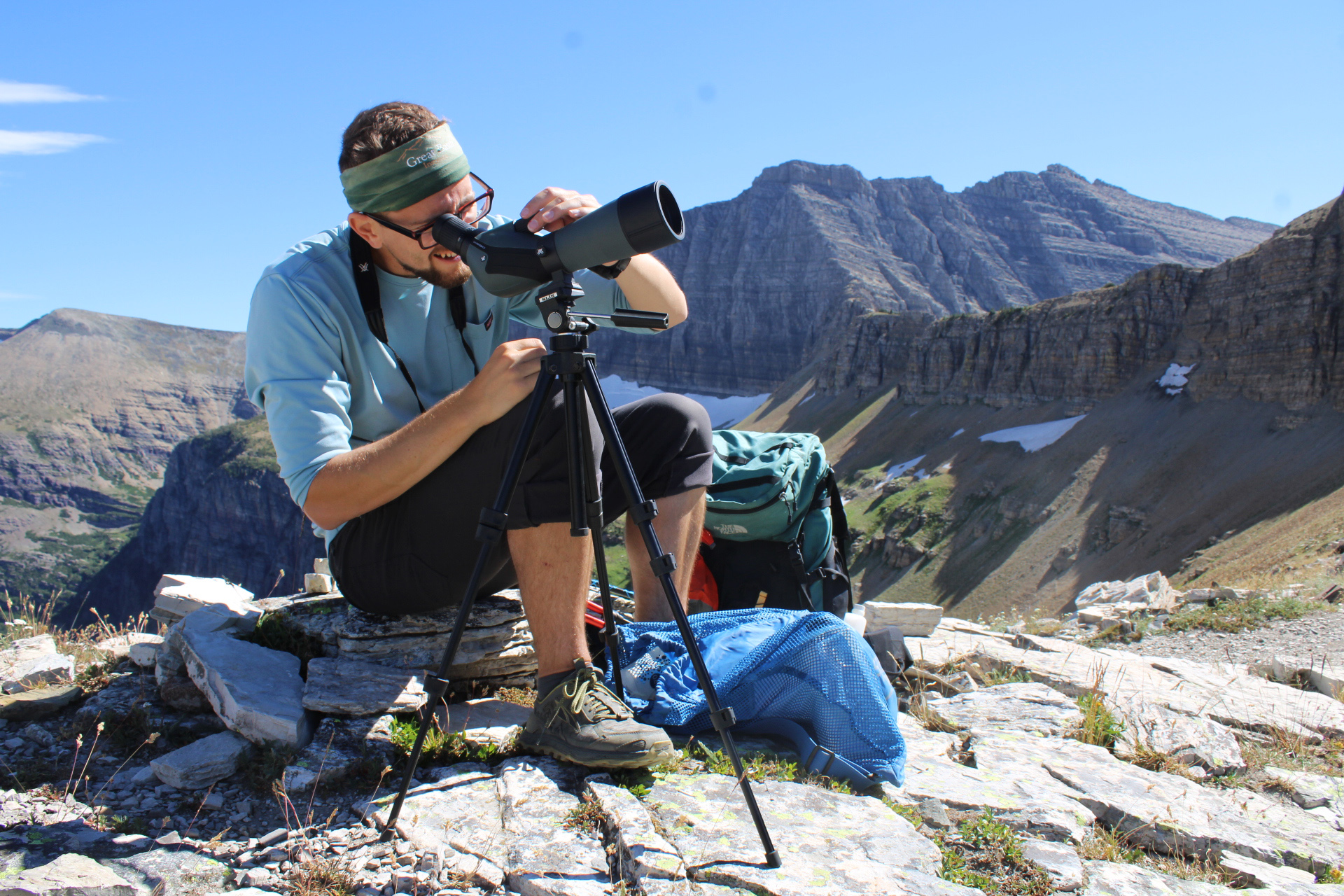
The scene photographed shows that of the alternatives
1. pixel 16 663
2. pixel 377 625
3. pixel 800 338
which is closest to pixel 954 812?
pixel 377 625

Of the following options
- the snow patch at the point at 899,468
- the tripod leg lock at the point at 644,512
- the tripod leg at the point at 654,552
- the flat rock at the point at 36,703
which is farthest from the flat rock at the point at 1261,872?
the snow patch at the point at 899,468

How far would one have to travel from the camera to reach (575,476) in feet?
8.05

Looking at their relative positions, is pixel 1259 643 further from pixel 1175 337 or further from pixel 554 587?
pixel 1175 337

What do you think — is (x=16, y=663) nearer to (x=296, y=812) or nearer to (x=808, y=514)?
(x=296, y=812)

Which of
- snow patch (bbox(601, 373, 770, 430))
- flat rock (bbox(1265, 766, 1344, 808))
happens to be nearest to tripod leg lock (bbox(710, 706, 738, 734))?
flat rock (bbox(1265, 766, 1344, 808))

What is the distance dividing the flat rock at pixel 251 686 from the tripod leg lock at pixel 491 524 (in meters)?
1.04

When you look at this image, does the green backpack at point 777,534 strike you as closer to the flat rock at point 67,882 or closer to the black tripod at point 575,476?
the black tripod at point 575,476

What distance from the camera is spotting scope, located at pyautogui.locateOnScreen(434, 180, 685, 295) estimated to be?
2.36 meters

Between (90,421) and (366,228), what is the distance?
570 feet

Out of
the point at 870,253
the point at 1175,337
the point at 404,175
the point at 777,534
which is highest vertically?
the point at 870,253

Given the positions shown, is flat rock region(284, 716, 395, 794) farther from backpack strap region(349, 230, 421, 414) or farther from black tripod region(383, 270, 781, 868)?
backpack strap region(349, 230, 421, 414)

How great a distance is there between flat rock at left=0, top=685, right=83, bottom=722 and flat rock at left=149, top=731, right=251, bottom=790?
76 centimetres

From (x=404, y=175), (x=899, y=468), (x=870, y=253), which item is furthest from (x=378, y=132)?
(x=870, y=253)

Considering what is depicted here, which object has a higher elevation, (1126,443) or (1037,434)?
(1037,434)
